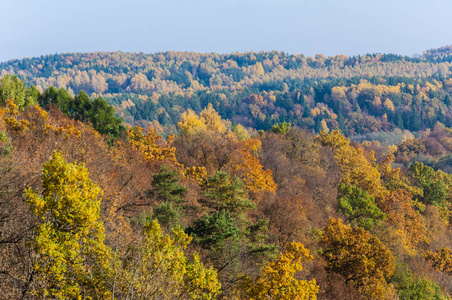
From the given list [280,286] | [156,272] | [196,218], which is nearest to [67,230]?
[156,272]

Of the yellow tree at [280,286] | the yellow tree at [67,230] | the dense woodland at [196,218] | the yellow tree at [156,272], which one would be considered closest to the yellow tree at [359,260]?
the dense woodland at [196,218]

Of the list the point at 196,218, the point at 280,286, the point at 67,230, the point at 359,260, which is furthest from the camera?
the point at 196,218

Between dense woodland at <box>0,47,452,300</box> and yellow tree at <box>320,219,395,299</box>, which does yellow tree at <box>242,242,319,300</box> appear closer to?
dense woodland at <box>0,47,452,300</box>

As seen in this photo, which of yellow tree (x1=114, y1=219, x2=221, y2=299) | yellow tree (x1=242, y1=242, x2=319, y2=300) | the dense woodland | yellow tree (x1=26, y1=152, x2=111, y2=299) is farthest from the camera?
yellow tree (x1=242, y1=242, x2=319, y2=300)

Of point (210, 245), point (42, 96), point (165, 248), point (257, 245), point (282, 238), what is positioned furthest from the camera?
point (42, 96)

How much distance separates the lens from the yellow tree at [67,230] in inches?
384

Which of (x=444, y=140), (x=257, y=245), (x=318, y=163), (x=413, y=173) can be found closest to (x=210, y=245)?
(x=257, y=245)

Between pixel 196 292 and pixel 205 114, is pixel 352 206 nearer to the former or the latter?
pixel 196 292

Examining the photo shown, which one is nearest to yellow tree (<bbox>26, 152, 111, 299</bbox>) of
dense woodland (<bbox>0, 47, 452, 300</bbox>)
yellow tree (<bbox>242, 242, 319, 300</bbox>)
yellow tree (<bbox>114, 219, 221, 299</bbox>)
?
dense woodland (<bbox>0, 47, 452, 300</bbox>)

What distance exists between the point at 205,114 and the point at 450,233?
56.5 m

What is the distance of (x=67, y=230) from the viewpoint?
1040cm

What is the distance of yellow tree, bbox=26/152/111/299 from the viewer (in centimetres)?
975

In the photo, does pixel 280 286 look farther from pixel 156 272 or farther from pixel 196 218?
pixel 196 218

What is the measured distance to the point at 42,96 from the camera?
58.4 m
